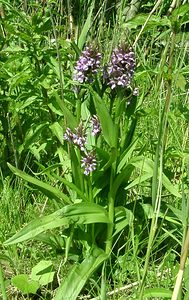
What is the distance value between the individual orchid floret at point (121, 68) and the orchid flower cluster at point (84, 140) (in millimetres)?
144

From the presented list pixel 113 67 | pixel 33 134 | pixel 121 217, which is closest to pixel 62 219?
pixel 121 217

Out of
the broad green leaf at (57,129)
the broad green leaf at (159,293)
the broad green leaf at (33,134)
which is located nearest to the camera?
the broad green leaf at (159,293)

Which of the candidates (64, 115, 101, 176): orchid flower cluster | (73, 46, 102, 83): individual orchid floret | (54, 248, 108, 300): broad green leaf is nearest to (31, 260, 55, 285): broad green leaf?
(54, 248, 108, 300): broad green leaf

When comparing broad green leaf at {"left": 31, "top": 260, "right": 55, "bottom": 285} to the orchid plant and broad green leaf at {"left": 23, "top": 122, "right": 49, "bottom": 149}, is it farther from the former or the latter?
broad green leaf at {"left": 23, "top": 122, "right": 49, "bottom": 149}

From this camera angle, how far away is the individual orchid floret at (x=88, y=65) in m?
1.70

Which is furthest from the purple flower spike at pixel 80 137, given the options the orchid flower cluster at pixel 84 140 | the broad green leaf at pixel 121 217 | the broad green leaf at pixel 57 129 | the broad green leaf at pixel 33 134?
the broad green leaf at pixel 33 134

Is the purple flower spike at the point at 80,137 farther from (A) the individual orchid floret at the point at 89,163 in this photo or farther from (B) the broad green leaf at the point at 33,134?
(B) the broad green leaf at the point at 33,134

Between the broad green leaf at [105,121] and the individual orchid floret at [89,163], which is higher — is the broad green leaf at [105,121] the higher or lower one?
the higher one

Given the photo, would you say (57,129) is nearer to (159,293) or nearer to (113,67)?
(113,67)

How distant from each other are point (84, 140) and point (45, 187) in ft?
0.74

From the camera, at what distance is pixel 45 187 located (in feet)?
6.10

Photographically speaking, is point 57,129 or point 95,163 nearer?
point 95,163

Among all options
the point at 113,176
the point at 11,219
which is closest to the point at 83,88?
the point at 113,176

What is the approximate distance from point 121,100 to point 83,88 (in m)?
0.17
